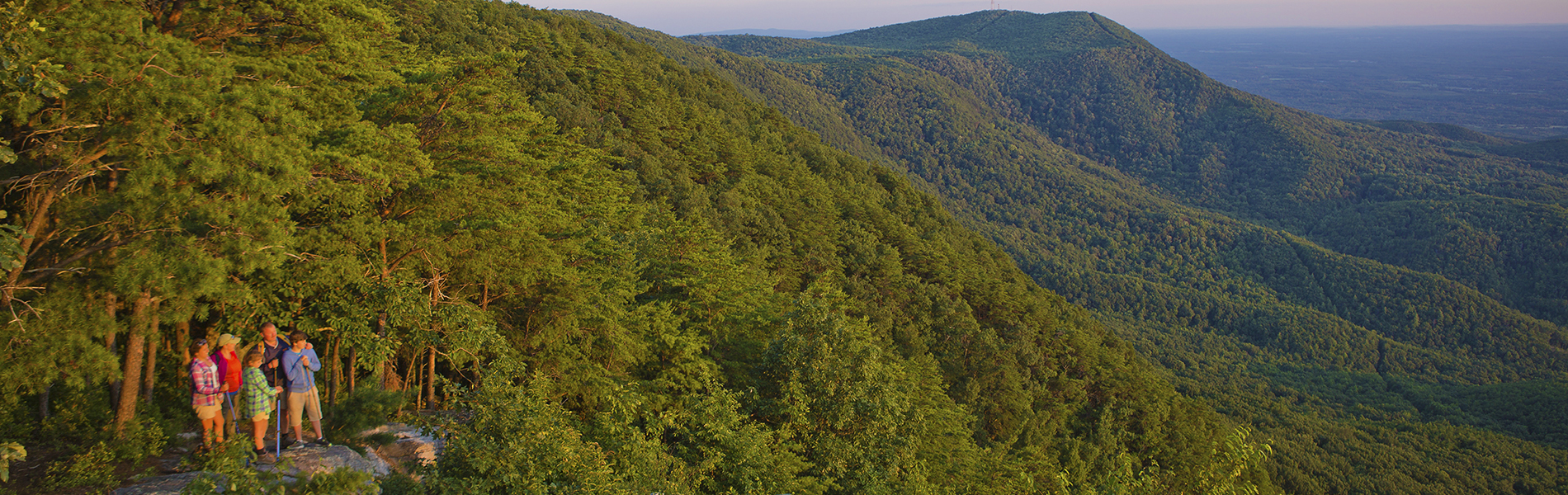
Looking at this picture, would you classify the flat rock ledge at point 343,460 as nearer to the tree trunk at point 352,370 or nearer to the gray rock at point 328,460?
the gray rock at point 328,460

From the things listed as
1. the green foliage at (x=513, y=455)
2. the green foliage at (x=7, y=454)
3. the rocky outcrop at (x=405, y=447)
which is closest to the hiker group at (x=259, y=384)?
the rocky outcrop at (x=405, y=447)

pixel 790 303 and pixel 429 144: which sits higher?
pixel 429 144

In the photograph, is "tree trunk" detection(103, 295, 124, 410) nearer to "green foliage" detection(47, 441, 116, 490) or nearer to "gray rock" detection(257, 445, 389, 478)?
"green foliage" detection(47, 441, 116, 490)

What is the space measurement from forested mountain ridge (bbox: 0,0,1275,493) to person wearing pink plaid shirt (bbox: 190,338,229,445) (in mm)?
839

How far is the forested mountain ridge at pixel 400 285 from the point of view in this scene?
952cm

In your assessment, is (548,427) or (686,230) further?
(686,230)

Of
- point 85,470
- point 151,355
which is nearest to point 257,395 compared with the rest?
point 85,470

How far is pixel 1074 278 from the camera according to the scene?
14262cm

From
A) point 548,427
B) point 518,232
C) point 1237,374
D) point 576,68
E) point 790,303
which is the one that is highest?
point 576,68

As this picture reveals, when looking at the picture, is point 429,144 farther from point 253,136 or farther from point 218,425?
point 218,425

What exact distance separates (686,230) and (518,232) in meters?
6.87

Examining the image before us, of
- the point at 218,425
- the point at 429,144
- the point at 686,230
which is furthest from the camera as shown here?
the point at 686,230

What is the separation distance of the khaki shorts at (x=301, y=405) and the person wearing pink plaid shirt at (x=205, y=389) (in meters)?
0.83

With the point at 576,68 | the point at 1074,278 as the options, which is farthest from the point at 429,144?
the point at 1074,278
